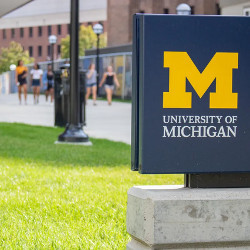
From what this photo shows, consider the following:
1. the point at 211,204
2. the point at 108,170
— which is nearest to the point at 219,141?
the point at 211,204

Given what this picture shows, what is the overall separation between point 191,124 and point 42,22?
112 meters

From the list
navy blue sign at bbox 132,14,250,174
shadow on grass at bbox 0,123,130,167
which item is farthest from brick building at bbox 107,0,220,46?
navy blue sign at bbox 132,14,250,174

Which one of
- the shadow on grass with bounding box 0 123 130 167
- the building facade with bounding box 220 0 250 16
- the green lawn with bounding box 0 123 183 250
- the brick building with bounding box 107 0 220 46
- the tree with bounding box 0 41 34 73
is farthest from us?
the tree with bounding box 0 41 34 73

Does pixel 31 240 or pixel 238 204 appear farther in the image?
pixel 31 240

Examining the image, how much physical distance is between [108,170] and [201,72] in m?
5.55

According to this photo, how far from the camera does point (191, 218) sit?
3889mm

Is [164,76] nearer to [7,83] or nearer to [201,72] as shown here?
[201,72]

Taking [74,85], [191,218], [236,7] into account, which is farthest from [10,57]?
[191,218]

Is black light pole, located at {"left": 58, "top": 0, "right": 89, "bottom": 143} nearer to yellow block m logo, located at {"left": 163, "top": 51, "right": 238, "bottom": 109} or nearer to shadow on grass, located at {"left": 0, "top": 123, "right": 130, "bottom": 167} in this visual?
shadow on grass, located at {"left": 0, "top": 123, "right": 130, "bottom": 167}

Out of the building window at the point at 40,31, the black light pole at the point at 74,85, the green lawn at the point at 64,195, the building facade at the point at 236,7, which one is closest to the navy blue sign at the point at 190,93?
the green lawn at the point at 64,195

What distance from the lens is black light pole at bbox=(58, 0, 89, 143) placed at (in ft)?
43.3

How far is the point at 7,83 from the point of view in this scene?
230ft

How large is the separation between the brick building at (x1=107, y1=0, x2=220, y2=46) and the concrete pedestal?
56321 mm

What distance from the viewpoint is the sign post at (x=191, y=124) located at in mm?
3885
